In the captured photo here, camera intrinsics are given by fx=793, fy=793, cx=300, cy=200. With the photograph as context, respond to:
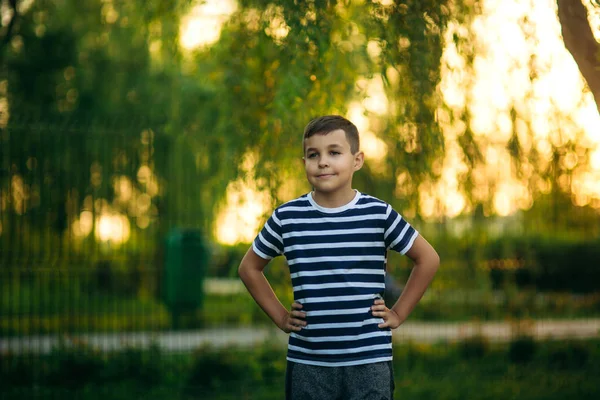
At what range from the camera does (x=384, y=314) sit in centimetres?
282

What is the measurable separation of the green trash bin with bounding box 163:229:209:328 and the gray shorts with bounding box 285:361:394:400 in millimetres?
5990

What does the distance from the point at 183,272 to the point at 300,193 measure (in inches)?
64.8

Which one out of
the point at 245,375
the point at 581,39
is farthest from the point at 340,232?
the point at 245,375

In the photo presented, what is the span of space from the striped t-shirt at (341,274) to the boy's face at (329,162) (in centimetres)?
8

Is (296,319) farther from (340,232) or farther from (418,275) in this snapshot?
(418,275)

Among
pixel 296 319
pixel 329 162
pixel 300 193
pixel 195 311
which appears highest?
pixel 300 193

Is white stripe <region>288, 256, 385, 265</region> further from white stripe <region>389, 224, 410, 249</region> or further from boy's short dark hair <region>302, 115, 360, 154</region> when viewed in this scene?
boy's short dark hair <region>302, 115, 360, 154</region>

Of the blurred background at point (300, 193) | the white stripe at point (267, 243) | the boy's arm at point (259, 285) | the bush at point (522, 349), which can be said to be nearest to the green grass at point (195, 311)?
the blurred background at point (300, 193)

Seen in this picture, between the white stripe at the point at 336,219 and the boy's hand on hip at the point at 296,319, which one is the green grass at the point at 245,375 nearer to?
the boy's hand on hip at the point at 296,319

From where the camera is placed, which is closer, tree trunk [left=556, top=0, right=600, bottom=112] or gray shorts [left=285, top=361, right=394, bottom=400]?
gray shorts [left=285, top=361, right=394, bottom=400]

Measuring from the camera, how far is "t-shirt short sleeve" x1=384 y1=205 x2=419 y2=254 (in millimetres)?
2848

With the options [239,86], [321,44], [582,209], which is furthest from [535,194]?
[321,44]

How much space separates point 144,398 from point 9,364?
1.50 meters

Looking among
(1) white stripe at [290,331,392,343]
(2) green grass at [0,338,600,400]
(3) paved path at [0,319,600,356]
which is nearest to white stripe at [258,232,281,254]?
(1) white stripe at [290,331,392,343]
